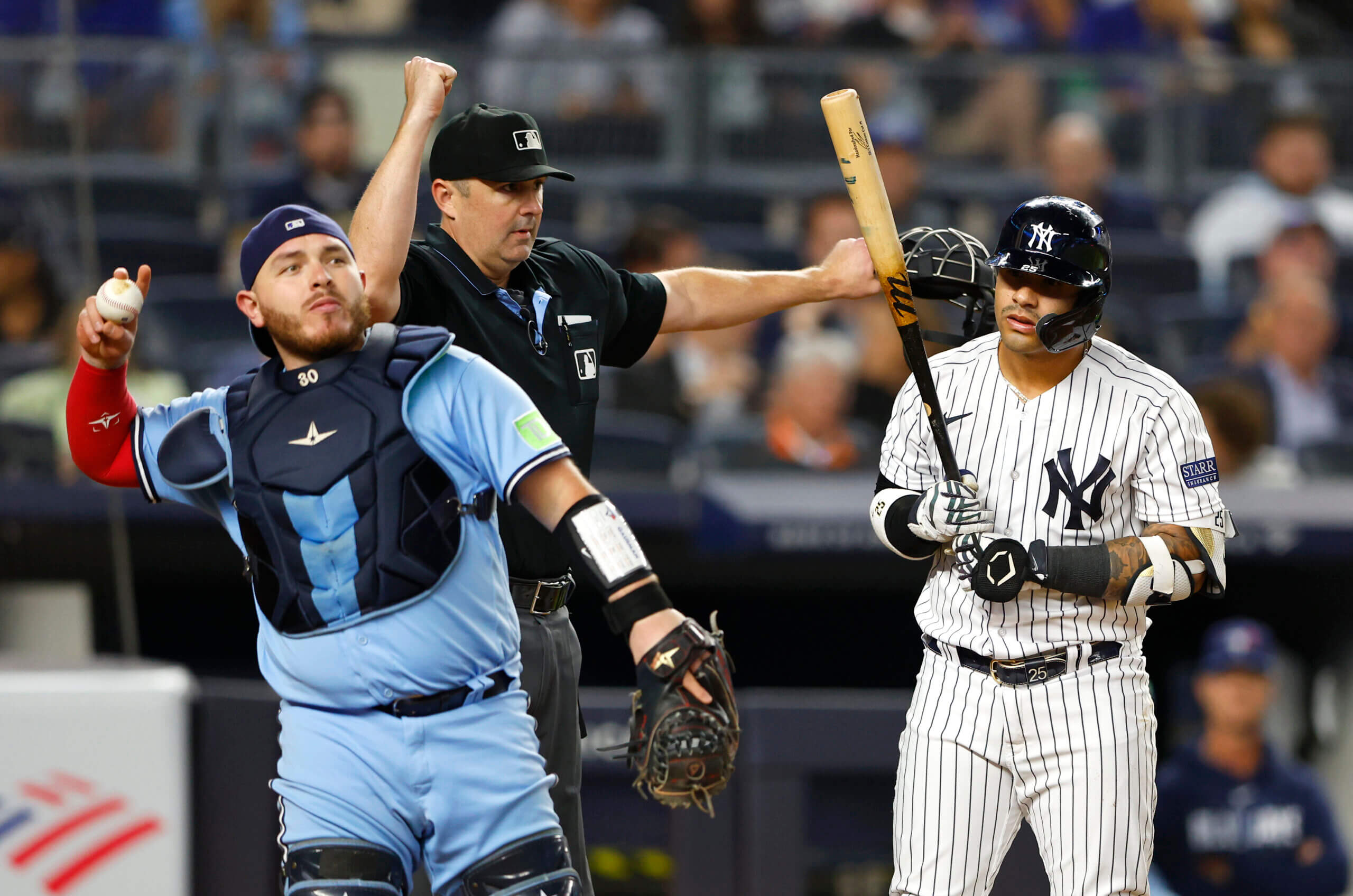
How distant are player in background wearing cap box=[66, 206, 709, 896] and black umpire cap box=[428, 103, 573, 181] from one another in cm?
60

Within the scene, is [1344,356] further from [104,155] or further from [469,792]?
[469,792]

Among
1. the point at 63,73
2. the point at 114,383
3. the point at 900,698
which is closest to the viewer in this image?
the point at 114,383

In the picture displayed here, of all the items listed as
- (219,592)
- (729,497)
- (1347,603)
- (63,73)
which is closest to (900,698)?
(729,497)

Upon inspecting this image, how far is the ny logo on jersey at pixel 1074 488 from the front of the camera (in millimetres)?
3336

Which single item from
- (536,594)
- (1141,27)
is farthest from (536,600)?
(1141,27)

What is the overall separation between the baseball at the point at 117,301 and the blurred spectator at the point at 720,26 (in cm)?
607

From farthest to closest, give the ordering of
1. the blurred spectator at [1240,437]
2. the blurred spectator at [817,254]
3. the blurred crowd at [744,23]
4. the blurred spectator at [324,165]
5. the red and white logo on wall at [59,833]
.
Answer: the blurred crowd at [744,23], the blurred spectator at [324,165], the blurred spectator at [817,254], the blurred spectator at [1240,437], the red and white logo on wall at [59,833]

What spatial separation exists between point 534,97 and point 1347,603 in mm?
4220

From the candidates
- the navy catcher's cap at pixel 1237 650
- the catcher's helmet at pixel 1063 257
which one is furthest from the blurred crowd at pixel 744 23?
the catcher's helmet at pixel 1063 257

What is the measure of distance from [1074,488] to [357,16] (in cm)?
660

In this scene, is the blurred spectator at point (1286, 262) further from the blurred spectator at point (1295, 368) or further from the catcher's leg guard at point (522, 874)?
the catcher's leg guard at point (522, 874)

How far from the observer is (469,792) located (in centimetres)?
286

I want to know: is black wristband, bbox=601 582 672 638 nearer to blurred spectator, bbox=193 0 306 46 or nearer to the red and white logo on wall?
the red and white logo on wall

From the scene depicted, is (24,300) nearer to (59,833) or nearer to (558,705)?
(59,833)
